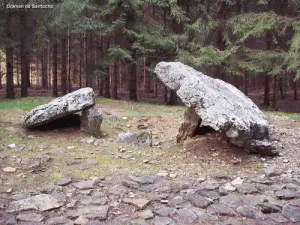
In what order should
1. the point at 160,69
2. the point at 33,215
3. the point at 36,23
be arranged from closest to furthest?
the point at 33,215
the point at 160,69
the point at 36,23

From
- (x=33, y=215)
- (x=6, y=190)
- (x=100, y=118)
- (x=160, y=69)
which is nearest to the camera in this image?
(x=33, y=215)

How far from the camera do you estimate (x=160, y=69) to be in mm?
8008

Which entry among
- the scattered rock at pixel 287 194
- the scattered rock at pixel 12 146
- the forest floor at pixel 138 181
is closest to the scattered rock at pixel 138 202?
the forest floor at pixel 138 181

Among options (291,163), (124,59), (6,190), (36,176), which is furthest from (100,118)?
(124,59)

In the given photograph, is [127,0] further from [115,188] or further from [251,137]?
[115,188]

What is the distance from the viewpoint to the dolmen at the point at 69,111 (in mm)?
8211

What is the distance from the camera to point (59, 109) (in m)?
8.20

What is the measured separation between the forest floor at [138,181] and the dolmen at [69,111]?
1.05ft

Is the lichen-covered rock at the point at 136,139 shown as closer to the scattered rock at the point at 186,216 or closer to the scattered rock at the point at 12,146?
the scattered rock at the point at 12,146

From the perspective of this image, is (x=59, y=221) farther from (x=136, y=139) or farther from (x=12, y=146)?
(x=136, y=139)

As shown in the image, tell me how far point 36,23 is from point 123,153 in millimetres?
12674

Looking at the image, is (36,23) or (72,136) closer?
(72,136)

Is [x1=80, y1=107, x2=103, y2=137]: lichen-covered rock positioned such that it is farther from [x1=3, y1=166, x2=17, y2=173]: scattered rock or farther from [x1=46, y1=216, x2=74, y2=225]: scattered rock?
[x1=46, y1=216, x2=74, y2=225]: scattered rock

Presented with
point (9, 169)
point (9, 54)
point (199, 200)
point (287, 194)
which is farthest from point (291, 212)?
point (9, 54)
